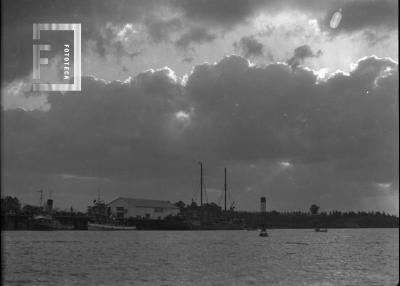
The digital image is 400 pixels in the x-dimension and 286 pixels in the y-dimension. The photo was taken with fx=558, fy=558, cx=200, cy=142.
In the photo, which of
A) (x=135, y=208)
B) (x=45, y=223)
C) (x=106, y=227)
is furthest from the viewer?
(x=135, y=208)

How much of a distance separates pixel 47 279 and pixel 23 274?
4.44 m

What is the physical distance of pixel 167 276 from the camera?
135 feet

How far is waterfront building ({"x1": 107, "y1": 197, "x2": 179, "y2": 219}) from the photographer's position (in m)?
167

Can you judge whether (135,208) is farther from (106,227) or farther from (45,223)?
(45,223)

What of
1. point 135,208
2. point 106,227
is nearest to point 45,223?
point 106,227

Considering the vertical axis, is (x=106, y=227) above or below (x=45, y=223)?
below

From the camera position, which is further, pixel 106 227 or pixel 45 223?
pixel 106 227

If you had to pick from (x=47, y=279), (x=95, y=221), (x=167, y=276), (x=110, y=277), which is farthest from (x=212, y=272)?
(x=95, y=221)

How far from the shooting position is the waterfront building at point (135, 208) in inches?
6585

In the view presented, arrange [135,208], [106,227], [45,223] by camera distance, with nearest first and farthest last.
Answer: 1. [45,223]
2. [106,227]
3. [135,208]

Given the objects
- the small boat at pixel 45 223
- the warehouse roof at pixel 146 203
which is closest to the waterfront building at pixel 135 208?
the warehouse roof at pixel 146 203

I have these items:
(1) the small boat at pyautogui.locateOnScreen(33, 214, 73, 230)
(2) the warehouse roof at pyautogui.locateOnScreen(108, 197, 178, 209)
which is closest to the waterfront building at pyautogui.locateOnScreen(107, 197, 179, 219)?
(2) the warehouse roof at pyautogui.locateOnScreen(108, 197, 178, 209)

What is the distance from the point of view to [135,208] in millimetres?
167000

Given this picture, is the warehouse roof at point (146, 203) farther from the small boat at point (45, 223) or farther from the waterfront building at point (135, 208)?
the small boat at point (45, 223)
